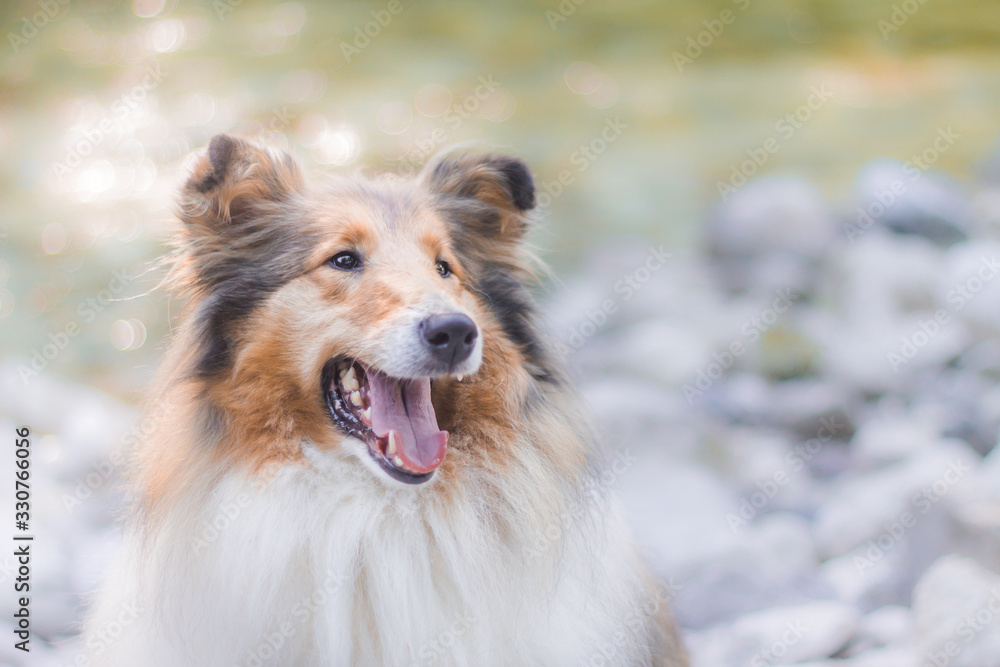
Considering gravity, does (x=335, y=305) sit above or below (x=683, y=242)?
above

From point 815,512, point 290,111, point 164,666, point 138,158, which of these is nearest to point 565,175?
point 290,111

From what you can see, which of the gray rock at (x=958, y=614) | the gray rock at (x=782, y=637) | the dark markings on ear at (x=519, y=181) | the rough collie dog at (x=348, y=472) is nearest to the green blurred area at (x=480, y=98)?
the gray rock at (x=782, y=637)

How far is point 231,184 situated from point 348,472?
1058mm

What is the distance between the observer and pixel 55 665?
3623 mm

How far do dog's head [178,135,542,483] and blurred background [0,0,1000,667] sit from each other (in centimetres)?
27

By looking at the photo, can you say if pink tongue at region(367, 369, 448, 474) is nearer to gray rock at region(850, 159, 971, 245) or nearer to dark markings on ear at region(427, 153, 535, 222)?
dark markings on ear at region(427, 153, 535, 222)

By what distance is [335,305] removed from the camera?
2.75 metres

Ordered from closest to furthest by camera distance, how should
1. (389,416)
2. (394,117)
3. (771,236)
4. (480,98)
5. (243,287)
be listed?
(389,416)
(243,287)
(771,236)
(394,117)
(480,98)

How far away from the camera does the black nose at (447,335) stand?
2.54m

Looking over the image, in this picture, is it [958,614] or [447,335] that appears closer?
[447,335]

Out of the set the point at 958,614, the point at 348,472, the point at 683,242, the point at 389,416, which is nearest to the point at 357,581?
the point at 348,472

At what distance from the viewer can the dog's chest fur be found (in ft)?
8.30

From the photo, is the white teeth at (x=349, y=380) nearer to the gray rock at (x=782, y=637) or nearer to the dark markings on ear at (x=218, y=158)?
the dark markings on ear at (x=218, y=158)

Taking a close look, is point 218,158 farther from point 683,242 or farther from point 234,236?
point 683,242
